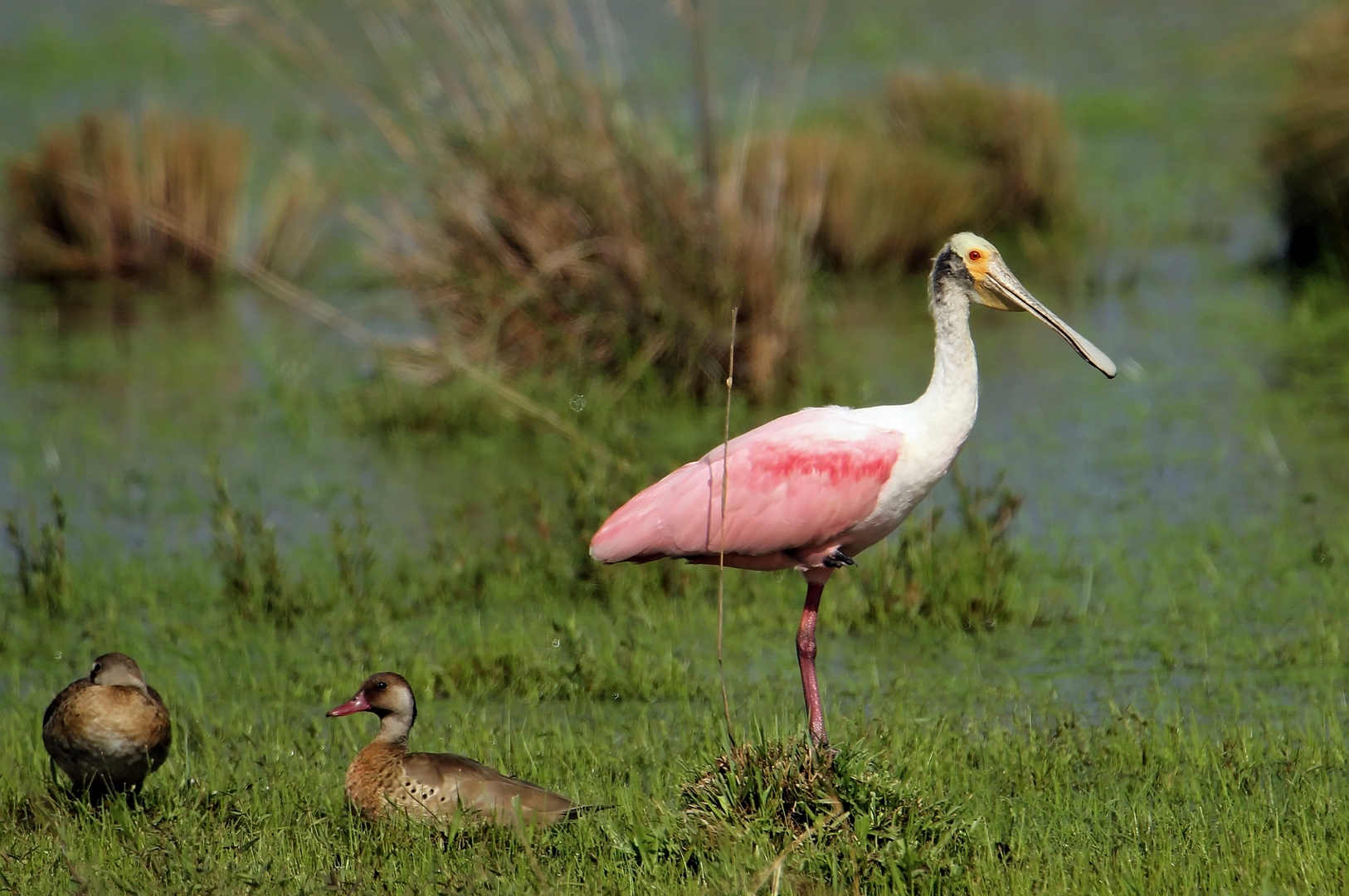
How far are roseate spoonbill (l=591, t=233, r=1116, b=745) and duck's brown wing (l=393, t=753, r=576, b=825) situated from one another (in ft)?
2.54

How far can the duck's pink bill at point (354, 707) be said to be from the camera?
5387mm

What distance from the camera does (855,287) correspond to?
1407cm

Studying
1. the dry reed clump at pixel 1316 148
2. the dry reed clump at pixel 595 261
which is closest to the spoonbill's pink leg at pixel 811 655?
the dry reed clump at pixel 595 261

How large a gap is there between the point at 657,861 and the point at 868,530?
130 centimetres

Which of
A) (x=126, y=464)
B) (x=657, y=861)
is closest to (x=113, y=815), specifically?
(x=657, y=861)

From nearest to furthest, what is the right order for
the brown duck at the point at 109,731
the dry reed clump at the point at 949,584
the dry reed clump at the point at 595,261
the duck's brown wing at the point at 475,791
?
the duck's brown wing at the point at 475,791 → the brown duck at the point at 109,731 → the dry reed clump at the point at 949,584 → the dry reed clump at the point at 595,261

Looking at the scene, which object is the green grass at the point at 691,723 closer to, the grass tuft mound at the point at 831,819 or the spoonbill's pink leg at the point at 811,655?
the grass tuft mound at the point at 831,819

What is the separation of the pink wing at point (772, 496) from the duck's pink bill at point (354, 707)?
749 mm

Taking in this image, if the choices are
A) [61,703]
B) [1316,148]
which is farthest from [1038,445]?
[61,703]

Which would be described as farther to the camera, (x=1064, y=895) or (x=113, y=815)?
(x=113, y=815)

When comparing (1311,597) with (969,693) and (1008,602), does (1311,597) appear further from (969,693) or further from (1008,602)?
(969,693)

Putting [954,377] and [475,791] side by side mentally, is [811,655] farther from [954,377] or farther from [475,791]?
[475,791]

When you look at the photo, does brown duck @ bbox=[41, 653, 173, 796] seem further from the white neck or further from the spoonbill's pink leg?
the white neck

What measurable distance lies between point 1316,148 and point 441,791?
981 centimetres
